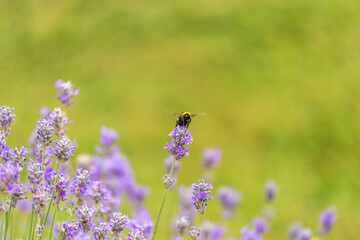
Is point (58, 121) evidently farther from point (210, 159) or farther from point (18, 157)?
point (210, 159)

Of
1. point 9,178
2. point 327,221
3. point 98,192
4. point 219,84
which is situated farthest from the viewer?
point 219,84

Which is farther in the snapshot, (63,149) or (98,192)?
(98,192)

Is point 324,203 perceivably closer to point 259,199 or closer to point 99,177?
point 259,199

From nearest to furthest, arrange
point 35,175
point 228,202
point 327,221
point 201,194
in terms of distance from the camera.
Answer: point 35,175
point 201,194
point 327,221
point 228,202

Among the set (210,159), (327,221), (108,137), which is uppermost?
(210,159)

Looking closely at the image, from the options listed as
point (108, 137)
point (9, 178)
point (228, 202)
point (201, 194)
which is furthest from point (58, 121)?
point (228, 202)

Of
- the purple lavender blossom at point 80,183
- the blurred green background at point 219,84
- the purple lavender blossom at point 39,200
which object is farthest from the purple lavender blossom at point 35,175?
the blurred green background at point 219,84

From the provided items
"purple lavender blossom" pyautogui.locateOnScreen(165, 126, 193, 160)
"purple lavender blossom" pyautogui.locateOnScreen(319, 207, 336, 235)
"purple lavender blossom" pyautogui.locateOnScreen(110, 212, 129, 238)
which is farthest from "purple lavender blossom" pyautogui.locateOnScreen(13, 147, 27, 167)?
"purple lavender blossom" pyautogui.locateOnScreen(319, 207, 336, 235)

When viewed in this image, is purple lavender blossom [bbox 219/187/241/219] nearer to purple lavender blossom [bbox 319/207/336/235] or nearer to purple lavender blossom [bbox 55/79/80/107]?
purple lavender blossom [bbox 319/207/336/235]

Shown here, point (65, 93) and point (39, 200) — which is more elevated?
point (65, 93)

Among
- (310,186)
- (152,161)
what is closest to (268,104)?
(310,186)
